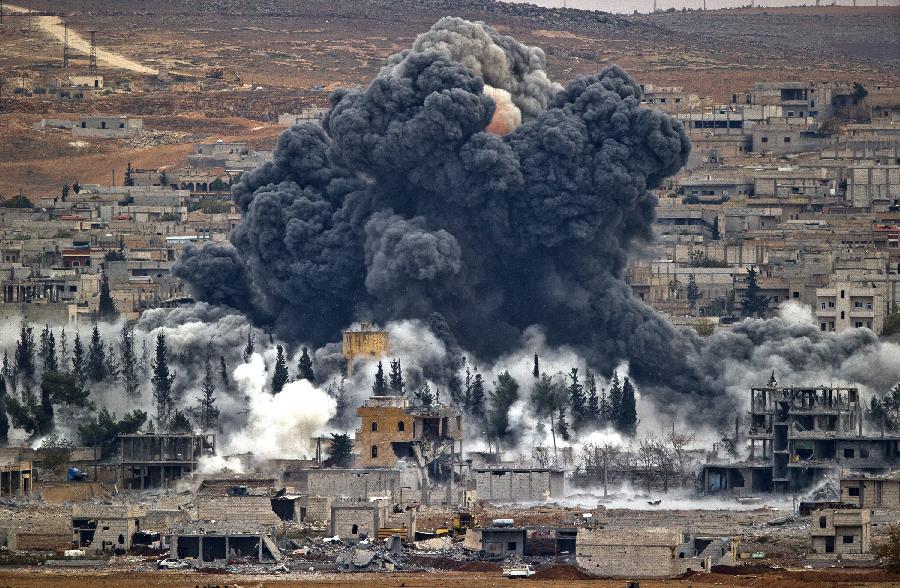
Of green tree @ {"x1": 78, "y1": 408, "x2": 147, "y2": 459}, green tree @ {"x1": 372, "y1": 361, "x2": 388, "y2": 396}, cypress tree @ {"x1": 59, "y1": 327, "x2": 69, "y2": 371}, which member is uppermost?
cypress tree @ {"x1": 59, "y1": 327, "x2": 69, "y2": 371}

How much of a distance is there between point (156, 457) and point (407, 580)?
78.9ft

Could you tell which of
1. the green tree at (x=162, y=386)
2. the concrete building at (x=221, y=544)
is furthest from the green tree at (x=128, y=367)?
the concrete building at (x=221, y=544)

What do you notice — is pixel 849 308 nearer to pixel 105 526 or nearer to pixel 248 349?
pixel 248 349

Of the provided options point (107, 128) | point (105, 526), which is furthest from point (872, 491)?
point (107, 128)

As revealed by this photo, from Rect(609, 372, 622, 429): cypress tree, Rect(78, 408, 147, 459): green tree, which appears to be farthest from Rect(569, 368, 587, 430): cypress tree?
Rect(78, 408, 147, 459): green tree

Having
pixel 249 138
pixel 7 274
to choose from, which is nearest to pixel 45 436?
pixel 7 274

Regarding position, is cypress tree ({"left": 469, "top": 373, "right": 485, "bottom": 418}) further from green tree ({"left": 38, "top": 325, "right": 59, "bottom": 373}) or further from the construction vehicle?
the construction vehicle

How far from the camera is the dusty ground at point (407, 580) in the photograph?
7825 centimetres

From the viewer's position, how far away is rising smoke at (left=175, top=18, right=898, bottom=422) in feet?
382

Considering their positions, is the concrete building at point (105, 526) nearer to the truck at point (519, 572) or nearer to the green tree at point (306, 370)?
the truck at point (519, 572)

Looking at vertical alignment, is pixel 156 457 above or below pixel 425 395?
below

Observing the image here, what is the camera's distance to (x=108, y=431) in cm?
10506

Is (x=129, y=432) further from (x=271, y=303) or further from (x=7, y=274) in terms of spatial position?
(x=7, y=274)

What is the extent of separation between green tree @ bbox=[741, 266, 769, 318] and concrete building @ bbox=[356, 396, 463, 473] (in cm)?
3035
